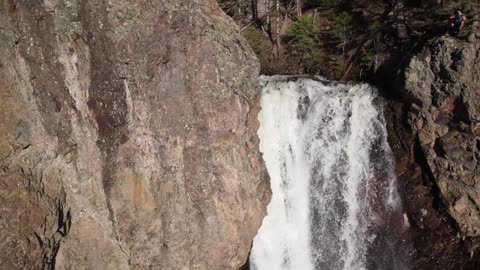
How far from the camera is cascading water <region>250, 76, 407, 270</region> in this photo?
47.4 feet

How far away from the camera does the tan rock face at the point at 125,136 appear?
401 inches

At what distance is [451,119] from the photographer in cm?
1395

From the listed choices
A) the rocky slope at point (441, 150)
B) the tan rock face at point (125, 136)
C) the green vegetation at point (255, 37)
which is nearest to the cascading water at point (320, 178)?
the rocky slope at point (441, 150)

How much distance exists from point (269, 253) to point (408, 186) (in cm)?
421

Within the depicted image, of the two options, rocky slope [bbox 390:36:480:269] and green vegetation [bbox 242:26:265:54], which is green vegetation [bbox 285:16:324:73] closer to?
green vegetation [bbox 242:26:265:54]

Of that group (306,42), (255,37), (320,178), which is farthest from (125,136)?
(255,37)

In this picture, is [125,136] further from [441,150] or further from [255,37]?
[255,37]

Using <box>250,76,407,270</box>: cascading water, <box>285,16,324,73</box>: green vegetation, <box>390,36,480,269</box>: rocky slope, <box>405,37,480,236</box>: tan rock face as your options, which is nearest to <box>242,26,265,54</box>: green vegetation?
<box>285,16,324,73</box>: green vegetation

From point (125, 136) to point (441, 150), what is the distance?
824 cm

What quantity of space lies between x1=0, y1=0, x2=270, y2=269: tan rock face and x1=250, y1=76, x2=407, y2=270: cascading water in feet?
5.44

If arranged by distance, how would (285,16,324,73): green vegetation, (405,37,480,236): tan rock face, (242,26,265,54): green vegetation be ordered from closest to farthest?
1. (405,37,480,236): tan rock face
2. (285,16,324,73): green vegetation
3. (242,26,265,54): green vegetation

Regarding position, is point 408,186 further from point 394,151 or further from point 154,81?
point 154,81

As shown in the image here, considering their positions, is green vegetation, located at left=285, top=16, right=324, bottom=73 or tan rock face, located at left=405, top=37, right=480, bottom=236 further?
green vegetation, located at left=285, top=16, right=324, bottom=73

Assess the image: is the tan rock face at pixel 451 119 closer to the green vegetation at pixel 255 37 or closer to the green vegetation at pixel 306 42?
the green vegetation at pixel 306 42
